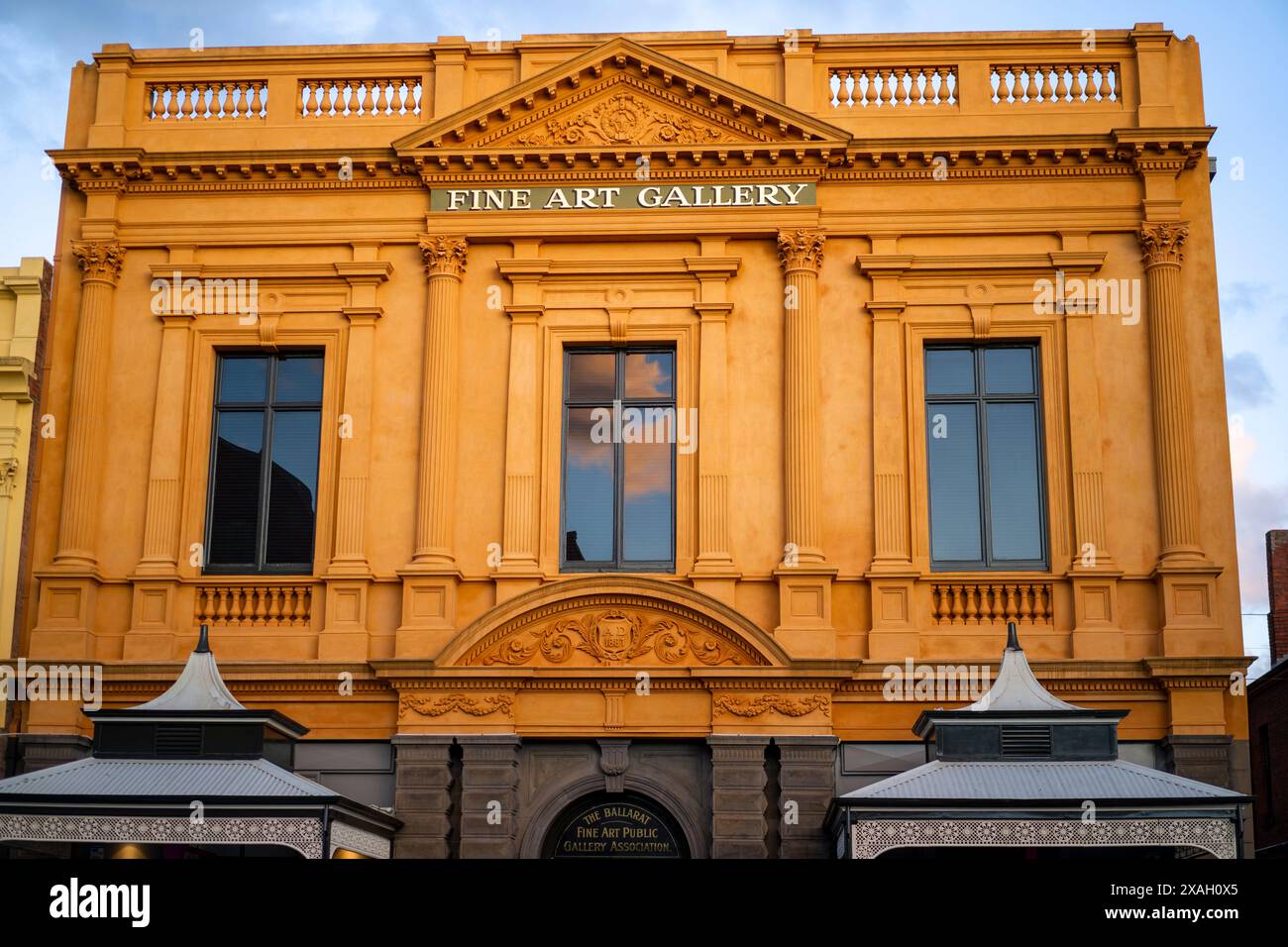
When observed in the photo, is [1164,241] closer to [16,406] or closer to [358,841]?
[358,841]

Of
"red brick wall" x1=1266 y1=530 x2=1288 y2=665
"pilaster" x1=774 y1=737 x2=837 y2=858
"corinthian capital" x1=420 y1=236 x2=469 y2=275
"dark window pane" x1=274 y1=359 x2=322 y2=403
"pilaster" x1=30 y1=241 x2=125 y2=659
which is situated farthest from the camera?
"red brick wall" x1=1266 y1=530 x2=1288 y2=665

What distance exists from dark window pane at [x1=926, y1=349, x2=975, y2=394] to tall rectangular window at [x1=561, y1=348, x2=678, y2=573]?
371cm

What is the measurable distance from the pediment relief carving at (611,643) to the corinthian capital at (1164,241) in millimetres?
8109

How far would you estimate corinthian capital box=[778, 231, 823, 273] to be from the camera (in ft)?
75.0

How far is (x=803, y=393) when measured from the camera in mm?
22312

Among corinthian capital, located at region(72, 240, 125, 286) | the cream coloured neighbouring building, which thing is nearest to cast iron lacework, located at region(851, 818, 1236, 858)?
the cream coloured neighbouring building

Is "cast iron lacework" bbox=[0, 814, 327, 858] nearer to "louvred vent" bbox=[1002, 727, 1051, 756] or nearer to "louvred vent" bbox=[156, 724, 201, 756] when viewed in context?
"louvred vent" bbox=[156, 724, 201, 756]

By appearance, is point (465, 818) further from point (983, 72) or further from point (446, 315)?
point (983, 72)

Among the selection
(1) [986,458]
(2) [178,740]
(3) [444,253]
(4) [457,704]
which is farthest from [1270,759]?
(2) [178,740]

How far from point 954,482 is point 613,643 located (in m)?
5.31

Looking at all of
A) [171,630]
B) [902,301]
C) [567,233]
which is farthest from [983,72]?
[171,630]

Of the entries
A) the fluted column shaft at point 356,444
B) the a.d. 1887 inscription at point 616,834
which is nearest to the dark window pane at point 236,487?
the fluted column shaft at point 356,444
